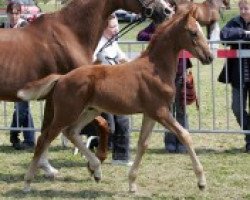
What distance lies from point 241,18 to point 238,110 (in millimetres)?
1232

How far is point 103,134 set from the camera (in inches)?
301

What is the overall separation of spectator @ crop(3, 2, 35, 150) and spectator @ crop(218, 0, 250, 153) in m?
2.78

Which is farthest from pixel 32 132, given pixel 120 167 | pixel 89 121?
pixel 89 121

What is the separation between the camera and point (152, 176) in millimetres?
7707

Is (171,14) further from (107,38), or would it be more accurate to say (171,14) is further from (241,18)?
(241,18)

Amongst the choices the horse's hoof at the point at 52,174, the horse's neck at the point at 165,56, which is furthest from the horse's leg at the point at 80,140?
the horse's neck at the point at 165,56

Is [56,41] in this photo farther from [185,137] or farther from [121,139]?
[185,137]

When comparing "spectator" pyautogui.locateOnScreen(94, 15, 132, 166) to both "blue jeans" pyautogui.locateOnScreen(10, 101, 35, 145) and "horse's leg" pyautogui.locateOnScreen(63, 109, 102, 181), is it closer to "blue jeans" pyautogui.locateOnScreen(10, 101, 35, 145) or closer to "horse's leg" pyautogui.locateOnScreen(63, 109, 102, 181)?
"horse's leg" pyautogui.locateOnScreen(63, 109, 102, 181)

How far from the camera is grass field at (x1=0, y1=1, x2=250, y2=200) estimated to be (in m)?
6.83

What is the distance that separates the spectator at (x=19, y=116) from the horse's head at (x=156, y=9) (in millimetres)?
2541

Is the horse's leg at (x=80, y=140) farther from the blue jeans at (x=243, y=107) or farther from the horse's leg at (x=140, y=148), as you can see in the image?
the blue jeans at (x=243, y=107)

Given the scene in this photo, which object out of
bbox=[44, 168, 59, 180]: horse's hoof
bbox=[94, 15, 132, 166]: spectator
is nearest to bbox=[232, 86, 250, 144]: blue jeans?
bbox=[94, 15, 132, 166]: spectator

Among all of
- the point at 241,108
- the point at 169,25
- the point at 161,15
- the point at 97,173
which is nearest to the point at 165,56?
the point at 169,25

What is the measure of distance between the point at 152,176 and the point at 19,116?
288 centimetres
